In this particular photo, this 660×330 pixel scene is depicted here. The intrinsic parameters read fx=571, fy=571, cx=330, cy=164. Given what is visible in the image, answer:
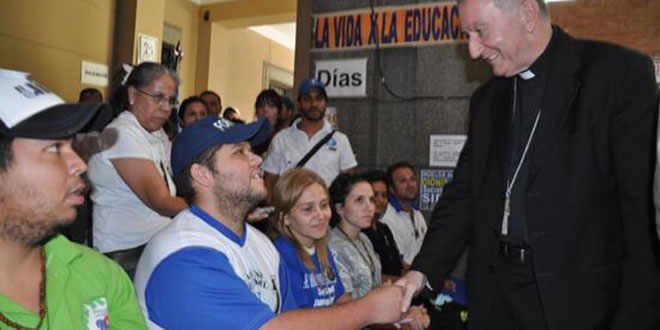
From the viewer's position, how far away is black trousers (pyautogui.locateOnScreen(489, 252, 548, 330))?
1.90 meters

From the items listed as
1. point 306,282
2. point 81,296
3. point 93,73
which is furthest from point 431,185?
point 93,73

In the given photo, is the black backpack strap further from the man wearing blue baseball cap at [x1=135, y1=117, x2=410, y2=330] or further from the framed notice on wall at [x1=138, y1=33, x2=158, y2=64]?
the framed notice on wall at [x1=138, y1=33, x2=158, y2=64]

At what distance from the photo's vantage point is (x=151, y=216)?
2.81 meters

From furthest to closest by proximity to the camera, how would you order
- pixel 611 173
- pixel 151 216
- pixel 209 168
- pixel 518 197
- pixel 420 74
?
pixel 420 74 < pixel 151 216 < pixel 209 168 < pixel 518 197 < pixel 611 173

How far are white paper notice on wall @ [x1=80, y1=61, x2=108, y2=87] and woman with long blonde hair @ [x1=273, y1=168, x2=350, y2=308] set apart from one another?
5163mm

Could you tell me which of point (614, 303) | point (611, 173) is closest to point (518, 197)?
point (611, 173)

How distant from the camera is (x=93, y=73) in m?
7.49

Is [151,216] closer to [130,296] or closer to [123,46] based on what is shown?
[130,296]

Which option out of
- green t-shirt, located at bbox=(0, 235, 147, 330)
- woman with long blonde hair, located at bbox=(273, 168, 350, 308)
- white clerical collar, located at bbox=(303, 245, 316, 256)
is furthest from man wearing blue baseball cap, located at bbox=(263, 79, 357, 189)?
green t-shirt, located at bbox=(0, 235, 147, 330)

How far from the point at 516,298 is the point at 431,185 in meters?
3.66

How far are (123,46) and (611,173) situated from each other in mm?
7131

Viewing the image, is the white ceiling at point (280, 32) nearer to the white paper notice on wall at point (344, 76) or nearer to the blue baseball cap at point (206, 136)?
the white paper notice on wall at point (344, 76)

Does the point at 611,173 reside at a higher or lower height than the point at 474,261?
higher

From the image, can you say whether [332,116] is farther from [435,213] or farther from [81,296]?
[81,296]
